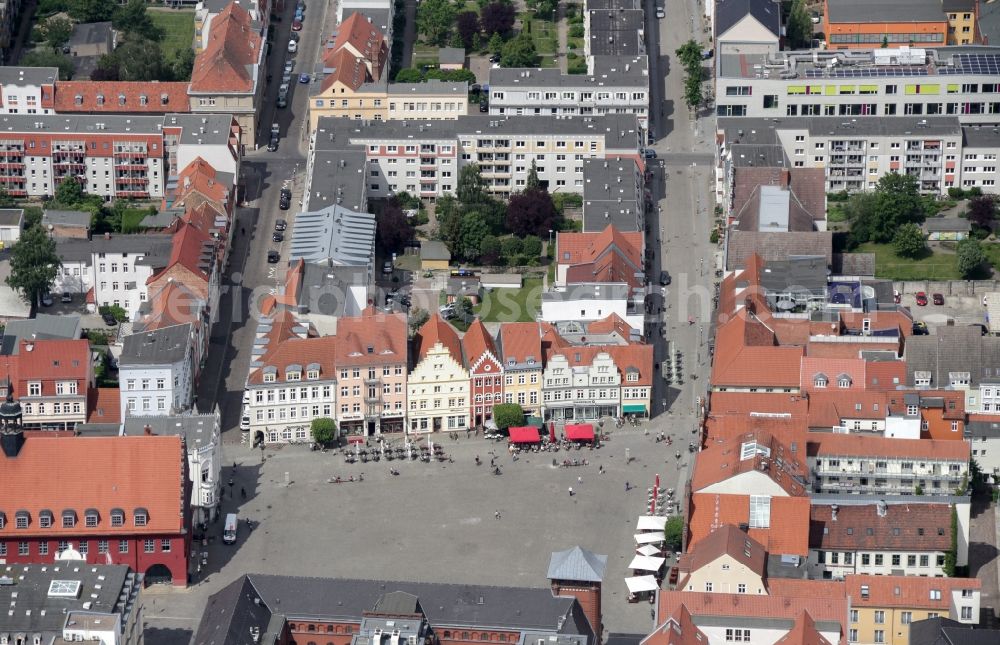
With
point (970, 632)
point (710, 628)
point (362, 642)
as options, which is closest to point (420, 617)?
point (362, 642)

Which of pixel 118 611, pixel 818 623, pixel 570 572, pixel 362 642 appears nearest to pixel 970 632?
pixel 818 623

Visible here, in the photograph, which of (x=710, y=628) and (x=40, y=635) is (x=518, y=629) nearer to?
(x=710, y=628)

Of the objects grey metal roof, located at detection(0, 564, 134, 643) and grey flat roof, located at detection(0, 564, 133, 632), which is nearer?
grey metal roof, located at detection(0, 564, 134, 643)

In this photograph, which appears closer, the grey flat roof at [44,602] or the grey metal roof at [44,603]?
the grey metal roof at [44,603]

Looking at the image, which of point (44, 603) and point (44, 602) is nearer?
point (44, 603)

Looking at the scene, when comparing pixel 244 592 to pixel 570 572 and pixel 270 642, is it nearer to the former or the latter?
pixel 270 642

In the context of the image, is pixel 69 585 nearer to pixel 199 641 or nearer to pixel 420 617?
pixel 199 641

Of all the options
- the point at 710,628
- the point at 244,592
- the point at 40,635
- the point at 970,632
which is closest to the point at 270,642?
the point at 244,592
